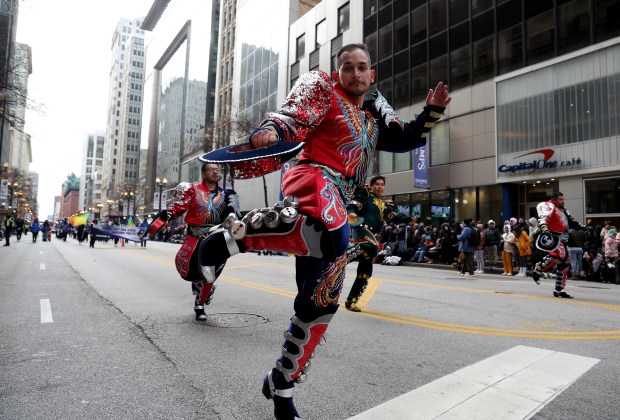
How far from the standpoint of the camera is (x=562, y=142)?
63.3 ft

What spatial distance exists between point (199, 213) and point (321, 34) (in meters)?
32.4

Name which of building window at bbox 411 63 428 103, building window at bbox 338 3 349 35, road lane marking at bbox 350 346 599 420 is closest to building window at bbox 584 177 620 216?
building window at bbox 411 63 428 103

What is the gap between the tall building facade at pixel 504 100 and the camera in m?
18.2

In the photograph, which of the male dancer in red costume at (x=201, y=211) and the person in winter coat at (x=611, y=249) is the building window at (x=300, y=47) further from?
the male dancer in red costume at (x=201, y=211)

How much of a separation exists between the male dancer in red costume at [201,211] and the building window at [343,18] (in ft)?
97.5

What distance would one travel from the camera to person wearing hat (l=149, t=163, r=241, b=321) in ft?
17.7

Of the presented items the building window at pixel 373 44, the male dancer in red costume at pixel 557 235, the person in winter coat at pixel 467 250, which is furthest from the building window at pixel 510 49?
the male dancer in red costume at pixel 557 235

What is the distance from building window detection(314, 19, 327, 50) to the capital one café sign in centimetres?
1884

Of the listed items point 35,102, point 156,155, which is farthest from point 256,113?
point 156,155

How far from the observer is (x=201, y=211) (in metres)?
5.53

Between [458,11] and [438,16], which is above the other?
[438,16]

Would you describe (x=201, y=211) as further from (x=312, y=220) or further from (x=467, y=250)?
(x=467, y=250)

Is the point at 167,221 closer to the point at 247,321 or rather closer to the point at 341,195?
the point at 247,321

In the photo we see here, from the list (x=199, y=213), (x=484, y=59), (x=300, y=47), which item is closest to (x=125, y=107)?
(x=300, y=47)
